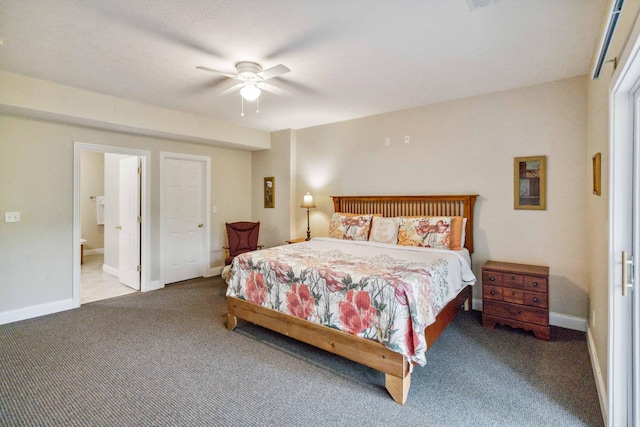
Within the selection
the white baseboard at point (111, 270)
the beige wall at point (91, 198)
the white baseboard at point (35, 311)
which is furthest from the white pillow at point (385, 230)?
the beige wall at point (91, 198)

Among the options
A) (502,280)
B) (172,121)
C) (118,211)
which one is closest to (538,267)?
(502,280)

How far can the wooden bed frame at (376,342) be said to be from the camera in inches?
84.4

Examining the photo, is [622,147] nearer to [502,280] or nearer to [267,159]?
[502,280]

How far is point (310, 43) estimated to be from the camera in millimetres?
2541

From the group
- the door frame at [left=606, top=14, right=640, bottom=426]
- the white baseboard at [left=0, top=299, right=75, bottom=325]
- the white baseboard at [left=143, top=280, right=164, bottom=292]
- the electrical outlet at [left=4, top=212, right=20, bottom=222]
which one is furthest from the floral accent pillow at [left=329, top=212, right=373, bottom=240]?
the electrical outlet at [left=4, top=212, right=20, bottom=222]

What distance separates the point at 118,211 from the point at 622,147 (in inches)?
249

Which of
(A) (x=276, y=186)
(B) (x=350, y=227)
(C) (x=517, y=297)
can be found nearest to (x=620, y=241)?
(C) (x=517, y=297)

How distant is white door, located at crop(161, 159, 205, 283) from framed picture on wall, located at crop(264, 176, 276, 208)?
3.73 feet

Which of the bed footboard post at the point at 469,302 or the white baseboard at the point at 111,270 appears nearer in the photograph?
the bed footboard post at the point at 469,302

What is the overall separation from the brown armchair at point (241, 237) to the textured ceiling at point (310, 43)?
2.26 metres

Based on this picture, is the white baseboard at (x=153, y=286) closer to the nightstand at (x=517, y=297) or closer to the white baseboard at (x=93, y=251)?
the white baseboard at (x=93, y=251)

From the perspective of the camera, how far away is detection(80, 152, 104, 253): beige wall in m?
7.43

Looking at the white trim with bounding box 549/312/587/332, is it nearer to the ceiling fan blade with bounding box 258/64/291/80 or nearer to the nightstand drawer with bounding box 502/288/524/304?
the nightstand drawer with bounding box 502/288/524/304

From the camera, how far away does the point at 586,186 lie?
312 centimetres
